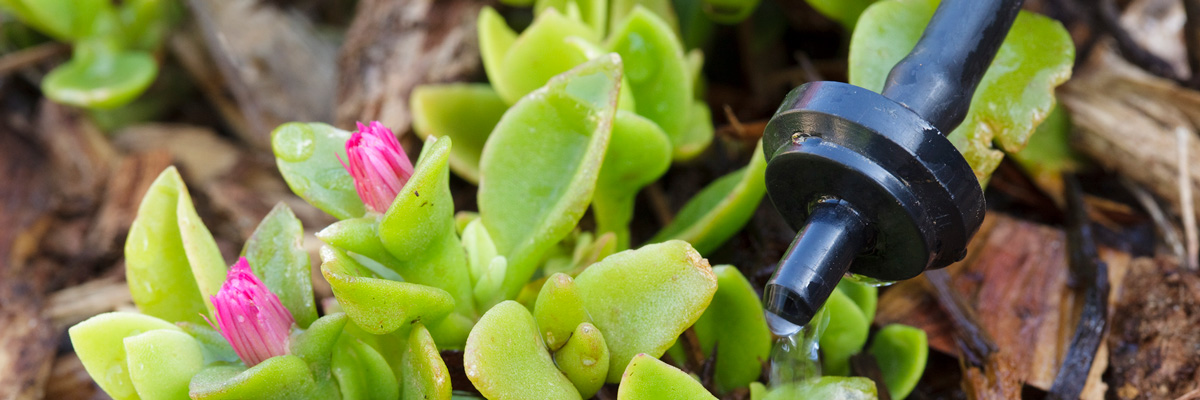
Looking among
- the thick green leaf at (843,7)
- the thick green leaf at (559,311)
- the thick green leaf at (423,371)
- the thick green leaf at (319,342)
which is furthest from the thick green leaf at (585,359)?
the thick green leaf at (843,7)

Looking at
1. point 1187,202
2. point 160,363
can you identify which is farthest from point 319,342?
point 1187,202

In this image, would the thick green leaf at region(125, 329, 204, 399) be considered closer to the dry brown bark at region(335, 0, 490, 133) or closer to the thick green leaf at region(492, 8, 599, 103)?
the thick green leaf at region(492, 8, 599, 103)

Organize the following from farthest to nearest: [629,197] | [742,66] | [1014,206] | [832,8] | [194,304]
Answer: [742,66], [1014,206], [832,8], [629,197], [194,304]

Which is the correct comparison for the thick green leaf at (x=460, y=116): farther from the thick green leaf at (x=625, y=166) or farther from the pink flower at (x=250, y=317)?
the pink flower at (x=250, y=317)

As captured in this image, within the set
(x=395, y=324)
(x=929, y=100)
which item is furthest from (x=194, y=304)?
(x=929, y=100)

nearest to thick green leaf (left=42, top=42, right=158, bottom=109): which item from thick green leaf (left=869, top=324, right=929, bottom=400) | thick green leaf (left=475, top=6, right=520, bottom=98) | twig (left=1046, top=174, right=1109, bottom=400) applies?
thick green leaf (left=475, top=6, right=520, bottom=98)

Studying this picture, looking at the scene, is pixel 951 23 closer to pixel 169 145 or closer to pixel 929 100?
pixel 929 100
